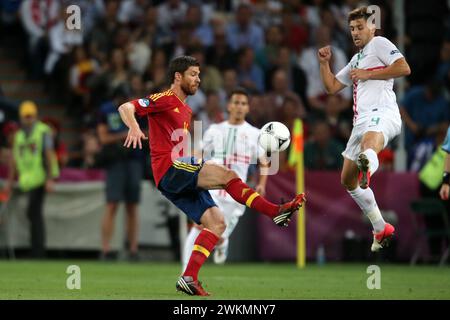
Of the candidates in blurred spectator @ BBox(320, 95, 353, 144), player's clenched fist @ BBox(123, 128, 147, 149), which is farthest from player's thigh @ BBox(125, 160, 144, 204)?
player's clenched fist @ BBox(123, 128, 147, 149)

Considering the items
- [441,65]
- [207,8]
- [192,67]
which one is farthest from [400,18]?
[192,67]

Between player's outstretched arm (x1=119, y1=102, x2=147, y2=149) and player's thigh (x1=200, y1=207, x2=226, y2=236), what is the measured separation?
1.01 meters

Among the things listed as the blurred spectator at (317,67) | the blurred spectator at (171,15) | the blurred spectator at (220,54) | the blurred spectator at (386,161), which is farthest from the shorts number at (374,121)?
the blurred spectator at (171,15)

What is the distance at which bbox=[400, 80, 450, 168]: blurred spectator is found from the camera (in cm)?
1906

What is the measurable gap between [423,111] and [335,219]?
8.22 ft

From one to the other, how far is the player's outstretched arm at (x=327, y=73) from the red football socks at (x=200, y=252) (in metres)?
2.44

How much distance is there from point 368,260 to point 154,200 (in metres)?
3.65

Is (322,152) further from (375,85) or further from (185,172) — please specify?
(185,172)

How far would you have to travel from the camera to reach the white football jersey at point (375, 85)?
475 inches

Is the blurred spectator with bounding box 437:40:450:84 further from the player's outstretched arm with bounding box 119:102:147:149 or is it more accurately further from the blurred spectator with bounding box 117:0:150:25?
the player's outstretched arm with bounding box 119:102:147:149

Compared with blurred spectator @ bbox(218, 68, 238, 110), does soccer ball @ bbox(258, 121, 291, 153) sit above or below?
below

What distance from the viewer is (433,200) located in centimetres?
1764

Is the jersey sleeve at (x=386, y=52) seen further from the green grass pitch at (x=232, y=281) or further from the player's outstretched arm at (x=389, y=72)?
the green grass pitch at (x=232, y=281)

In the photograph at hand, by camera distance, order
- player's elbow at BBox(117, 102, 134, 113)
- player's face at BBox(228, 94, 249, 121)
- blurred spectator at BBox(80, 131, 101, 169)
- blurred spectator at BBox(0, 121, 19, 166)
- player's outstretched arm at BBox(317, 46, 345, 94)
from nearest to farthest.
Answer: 1. player's elbow at BBox(117, 102, 134, 113)
2. player's outstretched arm at BBox(317, 46, 345, 94)
3. player's face at BBox(228, 94, 249, 121)
4. blurred spectator at BBox(80, 131, 101, 169)
5. blurred spectator at BBox(0, 121, 19, 166)
